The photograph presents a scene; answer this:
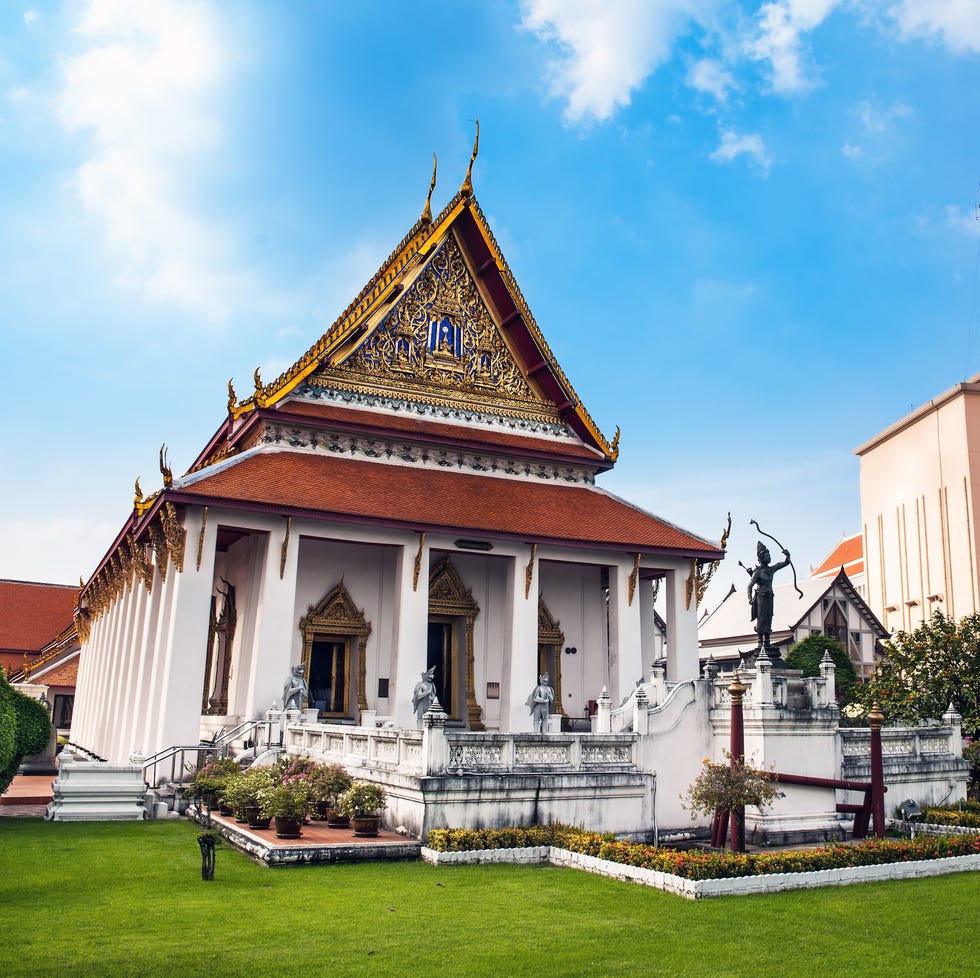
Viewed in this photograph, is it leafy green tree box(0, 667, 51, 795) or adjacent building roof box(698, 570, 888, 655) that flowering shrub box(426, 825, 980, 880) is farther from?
adjacent building roof box(698, 570, 888, 655)

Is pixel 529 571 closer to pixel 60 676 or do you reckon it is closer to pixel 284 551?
pixel 284 551

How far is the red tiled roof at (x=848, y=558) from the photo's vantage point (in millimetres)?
51375

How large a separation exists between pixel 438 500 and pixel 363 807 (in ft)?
32.0

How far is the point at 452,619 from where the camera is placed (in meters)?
21.5

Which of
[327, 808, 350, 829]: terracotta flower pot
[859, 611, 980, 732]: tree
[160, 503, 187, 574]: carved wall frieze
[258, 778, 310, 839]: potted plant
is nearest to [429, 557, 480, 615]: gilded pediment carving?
[160, 503, 187, 574]: carved wall frieze

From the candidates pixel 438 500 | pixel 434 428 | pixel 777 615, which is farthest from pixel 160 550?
pixel 777 615

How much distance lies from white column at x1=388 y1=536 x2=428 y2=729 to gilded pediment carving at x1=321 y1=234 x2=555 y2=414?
4618 mm

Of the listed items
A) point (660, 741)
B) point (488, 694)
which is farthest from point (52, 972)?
point (488, 694)

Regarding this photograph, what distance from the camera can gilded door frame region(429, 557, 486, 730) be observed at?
2106 centimetres

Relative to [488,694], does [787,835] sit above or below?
below

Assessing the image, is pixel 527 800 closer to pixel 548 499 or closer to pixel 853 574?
pixel 548 499

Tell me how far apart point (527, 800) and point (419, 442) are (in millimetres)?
11096

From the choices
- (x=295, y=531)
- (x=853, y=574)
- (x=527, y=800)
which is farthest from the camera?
(x=853, y=574)

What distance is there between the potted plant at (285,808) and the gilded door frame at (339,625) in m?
8.28
